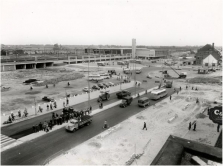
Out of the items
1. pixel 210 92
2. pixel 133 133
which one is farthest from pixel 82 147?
pixel 210 92

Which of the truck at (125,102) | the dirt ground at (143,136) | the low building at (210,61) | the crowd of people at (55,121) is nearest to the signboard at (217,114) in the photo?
the dirt ground at (143,136)

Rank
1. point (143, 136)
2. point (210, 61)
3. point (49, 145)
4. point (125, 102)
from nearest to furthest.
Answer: point (49, 145), point (143, 136), point (125, 102), point (210, 61)

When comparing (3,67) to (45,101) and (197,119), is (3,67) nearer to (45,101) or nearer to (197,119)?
(45,101)

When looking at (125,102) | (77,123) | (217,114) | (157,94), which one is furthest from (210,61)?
(77,123)

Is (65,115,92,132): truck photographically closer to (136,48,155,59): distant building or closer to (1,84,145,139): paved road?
(1,84,145,139): paved road

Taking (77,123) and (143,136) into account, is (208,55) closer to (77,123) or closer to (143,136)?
(143,136)

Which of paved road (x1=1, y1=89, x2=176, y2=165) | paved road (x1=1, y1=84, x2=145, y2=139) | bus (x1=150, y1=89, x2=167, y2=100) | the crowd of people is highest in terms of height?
bus (x1=150, y1=89, x2=167, y2=100)

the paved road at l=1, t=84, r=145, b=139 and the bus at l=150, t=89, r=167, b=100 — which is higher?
the bus at l=150, t=89, r=167, b=100

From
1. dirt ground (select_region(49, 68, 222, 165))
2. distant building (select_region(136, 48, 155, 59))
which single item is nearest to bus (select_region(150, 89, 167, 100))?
dirt ground (select_region(49, 68, 222, 165))
